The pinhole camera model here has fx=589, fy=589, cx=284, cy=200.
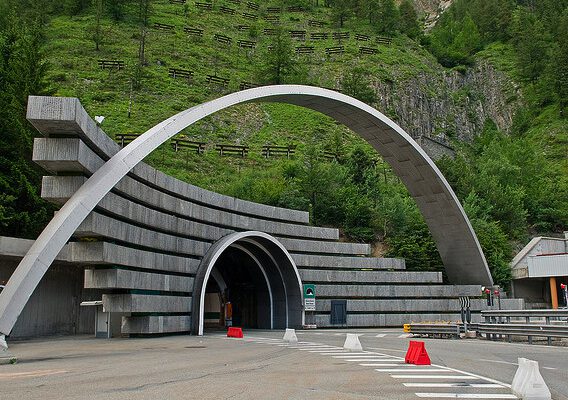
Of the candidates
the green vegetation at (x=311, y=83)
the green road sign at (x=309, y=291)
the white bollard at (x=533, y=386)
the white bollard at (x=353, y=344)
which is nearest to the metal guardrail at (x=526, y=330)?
the white bollard at (x=353, y=344)

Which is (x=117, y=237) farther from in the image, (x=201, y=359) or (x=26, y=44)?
(x=26, y=44)

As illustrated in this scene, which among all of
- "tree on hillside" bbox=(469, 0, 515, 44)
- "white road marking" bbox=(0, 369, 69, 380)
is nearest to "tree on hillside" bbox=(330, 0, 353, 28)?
"tree on hillside" bbox=(469, 0, 515, 44)

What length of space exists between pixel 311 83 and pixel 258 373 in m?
76.1

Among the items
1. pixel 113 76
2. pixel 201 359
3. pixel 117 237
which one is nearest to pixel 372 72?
pixel 113 76

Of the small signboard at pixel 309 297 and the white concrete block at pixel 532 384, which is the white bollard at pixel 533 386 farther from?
the small signboard at pixel 309 297

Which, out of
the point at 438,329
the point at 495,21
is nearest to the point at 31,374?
the point at 438,329

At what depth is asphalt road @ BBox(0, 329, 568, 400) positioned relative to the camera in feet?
31.1

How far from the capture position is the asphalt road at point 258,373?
9.48 metres

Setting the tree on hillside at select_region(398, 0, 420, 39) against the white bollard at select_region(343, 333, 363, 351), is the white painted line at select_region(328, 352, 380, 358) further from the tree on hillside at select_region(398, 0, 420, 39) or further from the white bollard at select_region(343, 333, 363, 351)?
the tree on hillside at select_region(398, 0, 420, 39)

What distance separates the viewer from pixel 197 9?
111750 mm

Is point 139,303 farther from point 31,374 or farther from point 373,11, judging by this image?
point 373,11

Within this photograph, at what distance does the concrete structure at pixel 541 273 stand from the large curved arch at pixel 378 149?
7.38 metres

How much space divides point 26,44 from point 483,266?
3046 centimetres

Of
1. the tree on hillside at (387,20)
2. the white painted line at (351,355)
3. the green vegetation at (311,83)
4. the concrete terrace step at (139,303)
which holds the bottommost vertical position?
the white painted line at (351,355)
